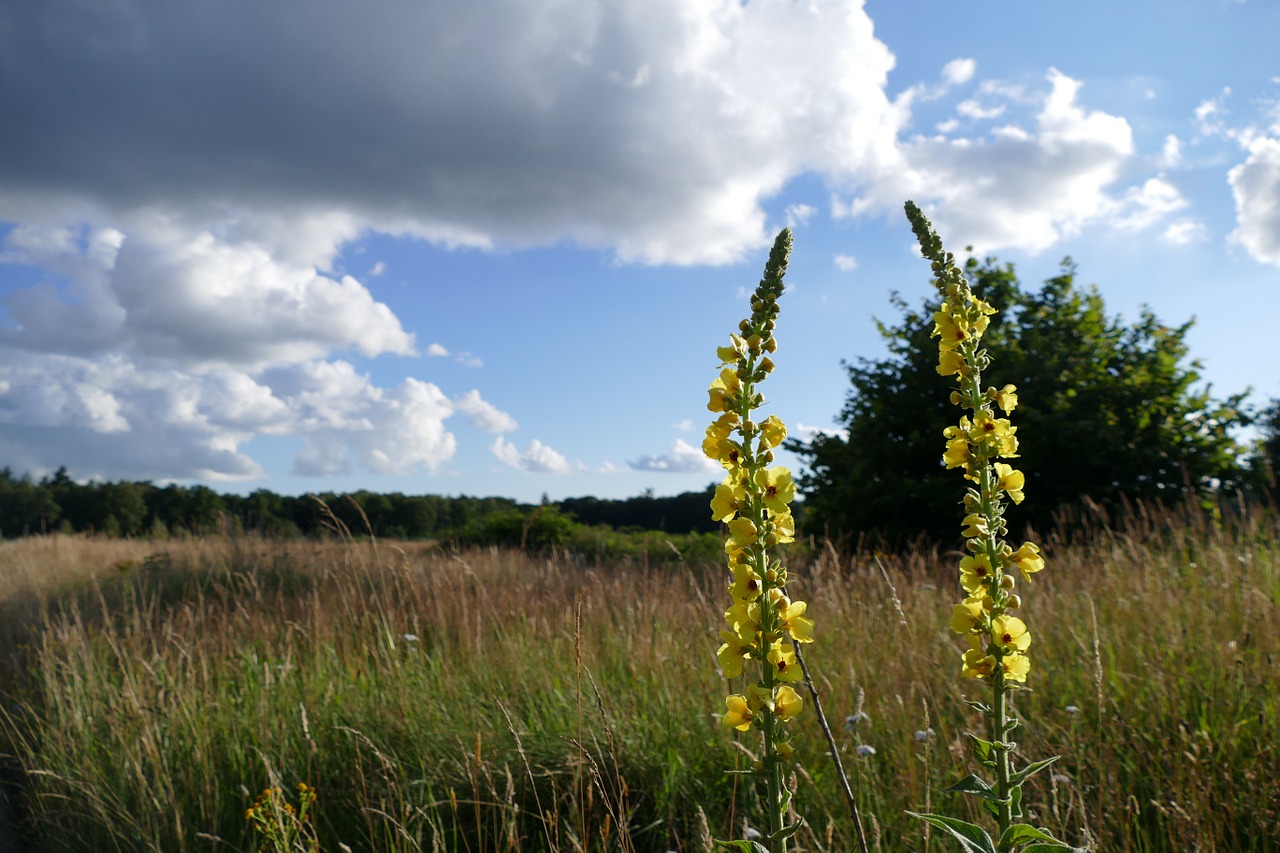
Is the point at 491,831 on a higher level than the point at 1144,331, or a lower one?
lower

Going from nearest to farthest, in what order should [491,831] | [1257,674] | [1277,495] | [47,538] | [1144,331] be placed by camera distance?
[491,831] → [1257,674] → [1277,495] → [1144,331] → [47,538]

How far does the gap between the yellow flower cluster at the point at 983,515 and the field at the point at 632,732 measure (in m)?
0.78

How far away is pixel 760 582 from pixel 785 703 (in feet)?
0.69

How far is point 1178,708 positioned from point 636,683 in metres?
2.24

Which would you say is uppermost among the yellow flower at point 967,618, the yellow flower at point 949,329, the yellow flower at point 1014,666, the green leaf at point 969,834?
the yellow flower at point 949,329

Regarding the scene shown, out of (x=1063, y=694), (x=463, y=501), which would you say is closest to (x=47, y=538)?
(x=463, y=501)

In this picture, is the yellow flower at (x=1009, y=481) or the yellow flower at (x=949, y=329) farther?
the yellow flower at (x=949, y=329)

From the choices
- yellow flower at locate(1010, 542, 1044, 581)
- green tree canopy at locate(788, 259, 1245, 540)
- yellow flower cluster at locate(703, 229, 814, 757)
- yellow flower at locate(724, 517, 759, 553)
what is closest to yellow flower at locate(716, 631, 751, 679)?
yellow flower cluster at locate(703, 229, 814, 757)

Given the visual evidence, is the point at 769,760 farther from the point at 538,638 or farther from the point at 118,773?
the point at 538,638

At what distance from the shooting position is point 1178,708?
3.10 metres

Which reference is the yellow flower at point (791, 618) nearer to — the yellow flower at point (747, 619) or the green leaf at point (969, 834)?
the yellow flower at point (747, 619)

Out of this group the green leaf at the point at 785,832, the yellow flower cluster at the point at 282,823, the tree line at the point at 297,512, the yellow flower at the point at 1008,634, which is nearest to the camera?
the green leaf at the point at 785,832

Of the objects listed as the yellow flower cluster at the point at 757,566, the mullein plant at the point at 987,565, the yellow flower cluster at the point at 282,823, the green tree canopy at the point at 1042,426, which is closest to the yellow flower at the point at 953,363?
the mullein plant at the point at 987,565

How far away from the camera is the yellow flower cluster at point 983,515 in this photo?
1551 mm
